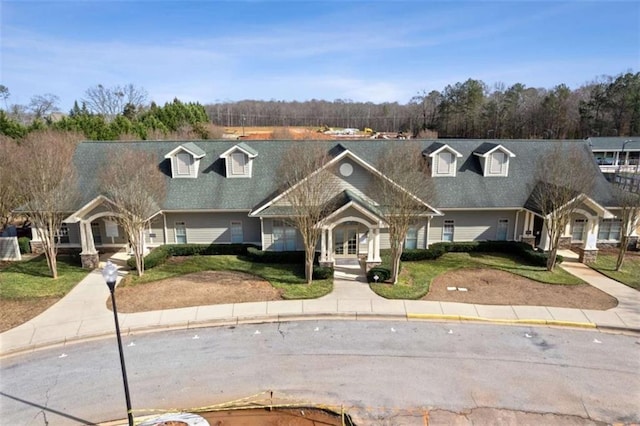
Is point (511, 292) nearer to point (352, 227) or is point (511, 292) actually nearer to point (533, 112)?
point (352, 227)

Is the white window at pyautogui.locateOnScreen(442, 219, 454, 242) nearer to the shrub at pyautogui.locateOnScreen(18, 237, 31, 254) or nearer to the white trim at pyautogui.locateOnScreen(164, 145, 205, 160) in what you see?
the white trim at pyautogui.locateOnScreen(164, 145, 205, 160)

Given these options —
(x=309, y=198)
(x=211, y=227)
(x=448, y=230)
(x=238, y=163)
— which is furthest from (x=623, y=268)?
(x=211, y=227)

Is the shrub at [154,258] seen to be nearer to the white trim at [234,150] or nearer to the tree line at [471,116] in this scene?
the white trim at [234,150]

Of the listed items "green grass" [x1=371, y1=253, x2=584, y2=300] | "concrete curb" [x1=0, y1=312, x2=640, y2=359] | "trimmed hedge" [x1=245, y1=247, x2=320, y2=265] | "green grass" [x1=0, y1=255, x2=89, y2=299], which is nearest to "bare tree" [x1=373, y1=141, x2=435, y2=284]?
"green grass" [x1=371, y1=253, x2=584, y2=300]

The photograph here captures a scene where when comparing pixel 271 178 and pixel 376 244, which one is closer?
pixel 376 244

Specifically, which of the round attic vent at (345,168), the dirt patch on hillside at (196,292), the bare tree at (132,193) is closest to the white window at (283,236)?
the dirt patch on hillside at (196,292)

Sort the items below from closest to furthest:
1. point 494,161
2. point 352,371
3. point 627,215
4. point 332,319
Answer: point 352,371
point 332,319
point 627,215
point 494,161
